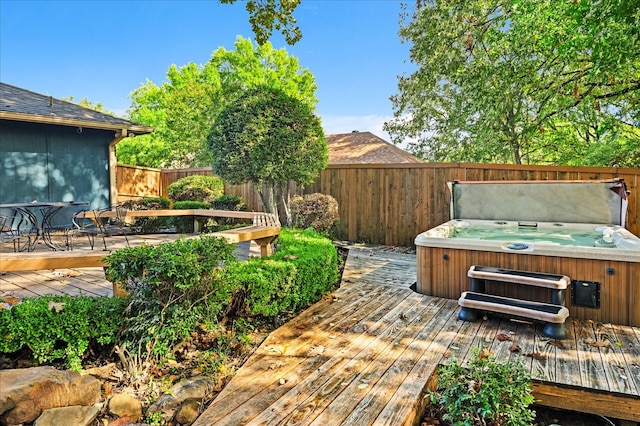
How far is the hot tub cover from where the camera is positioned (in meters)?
5.05

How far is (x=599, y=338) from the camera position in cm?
304

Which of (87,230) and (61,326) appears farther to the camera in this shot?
(87,230)

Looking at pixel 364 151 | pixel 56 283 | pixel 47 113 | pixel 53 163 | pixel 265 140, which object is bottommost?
pixel 56 283

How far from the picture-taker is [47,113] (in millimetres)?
6805

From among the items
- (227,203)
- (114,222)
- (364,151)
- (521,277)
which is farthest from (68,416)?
(364,151)

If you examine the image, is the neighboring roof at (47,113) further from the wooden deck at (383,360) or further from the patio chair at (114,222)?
the wooden deck at (383,360)

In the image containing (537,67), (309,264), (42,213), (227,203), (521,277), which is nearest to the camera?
(521,277)

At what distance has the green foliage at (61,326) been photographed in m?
2.17

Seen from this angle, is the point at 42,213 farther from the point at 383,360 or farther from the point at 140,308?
the point at 383,360

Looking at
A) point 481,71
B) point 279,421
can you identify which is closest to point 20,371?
point 279,421

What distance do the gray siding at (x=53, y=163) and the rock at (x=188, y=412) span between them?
668 centimetres

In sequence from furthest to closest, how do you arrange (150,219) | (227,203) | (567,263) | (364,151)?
(364,151)
(227,203)
(150,219)
(567,263)

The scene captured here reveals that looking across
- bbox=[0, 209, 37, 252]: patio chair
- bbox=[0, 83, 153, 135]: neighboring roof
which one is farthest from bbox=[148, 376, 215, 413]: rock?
bbox=[0, 83, 153, 135]: neighboring roof

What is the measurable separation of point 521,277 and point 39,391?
11.7ft
